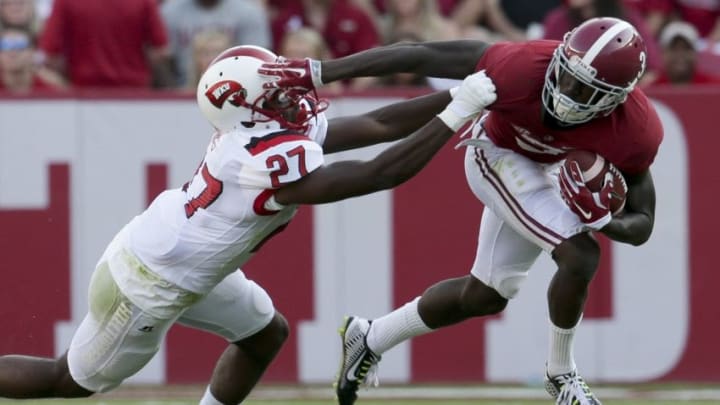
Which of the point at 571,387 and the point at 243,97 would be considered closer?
the point at 243,97

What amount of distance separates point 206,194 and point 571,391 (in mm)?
1708

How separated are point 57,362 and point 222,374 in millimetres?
697

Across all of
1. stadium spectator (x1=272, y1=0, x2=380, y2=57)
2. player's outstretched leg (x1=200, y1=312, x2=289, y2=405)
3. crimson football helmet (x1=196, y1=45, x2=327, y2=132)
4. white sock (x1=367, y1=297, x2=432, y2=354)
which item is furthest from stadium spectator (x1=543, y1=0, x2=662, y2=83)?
crimson football helmet (x1=196, y1=45, x2=327, y2=132)

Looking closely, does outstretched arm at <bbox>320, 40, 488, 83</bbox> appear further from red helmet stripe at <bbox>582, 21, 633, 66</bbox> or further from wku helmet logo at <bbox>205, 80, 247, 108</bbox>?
red helmet stripe at <bbox>582, 21, 633, 66</bbox>

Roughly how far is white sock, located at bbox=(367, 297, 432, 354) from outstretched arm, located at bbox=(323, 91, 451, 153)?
91 centimetres

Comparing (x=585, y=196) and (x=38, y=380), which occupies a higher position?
(x=585, y=196)

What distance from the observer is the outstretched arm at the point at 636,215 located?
6.29 metres

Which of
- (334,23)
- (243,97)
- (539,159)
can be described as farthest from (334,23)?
(243,97)

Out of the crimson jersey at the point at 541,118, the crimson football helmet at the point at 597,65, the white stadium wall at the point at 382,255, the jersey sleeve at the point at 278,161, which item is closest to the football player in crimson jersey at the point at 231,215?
the jersey sleeve at the point at 278,161

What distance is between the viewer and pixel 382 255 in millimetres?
8578

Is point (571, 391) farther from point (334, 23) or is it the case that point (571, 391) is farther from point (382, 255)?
point (334, 23)

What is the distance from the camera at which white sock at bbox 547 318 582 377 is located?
648cm

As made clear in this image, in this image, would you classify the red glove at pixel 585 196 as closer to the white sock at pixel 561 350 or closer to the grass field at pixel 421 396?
the white sock at pixel 561 350

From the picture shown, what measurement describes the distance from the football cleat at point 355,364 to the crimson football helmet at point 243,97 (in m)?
1.36
